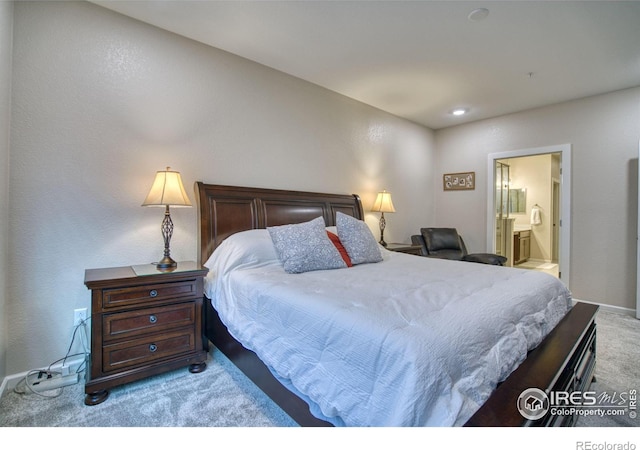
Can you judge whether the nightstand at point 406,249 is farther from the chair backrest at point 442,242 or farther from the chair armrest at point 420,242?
the chair backrest at point 442,242

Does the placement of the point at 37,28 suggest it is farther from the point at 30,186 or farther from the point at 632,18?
the point at 632,18

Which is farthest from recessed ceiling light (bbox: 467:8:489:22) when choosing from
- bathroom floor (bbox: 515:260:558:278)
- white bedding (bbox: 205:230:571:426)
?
bathroom floor (bbox: 515:260:558:278)

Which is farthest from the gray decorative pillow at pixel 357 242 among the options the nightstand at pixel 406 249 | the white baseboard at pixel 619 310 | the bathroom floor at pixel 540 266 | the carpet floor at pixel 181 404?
the bathroom floor at pixel 540 266

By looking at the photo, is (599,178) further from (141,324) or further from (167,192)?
(141,324)

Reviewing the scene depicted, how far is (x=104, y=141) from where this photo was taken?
2197 mm

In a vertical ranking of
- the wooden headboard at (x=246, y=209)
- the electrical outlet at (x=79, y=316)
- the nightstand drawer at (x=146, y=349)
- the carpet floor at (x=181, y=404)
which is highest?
the wooden headboard at (x=246, y=209)

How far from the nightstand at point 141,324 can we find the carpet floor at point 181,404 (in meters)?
0.10

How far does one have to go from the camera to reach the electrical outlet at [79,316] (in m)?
2.11

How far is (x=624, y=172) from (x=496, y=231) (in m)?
1.65

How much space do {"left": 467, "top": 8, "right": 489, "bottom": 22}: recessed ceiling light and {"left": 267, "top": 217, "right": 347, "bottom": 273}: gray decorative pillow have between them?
1950mm

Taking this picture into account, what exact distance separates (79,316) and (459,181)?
5.04m

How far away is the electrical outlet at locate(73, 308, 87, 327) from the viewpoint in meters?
2.11

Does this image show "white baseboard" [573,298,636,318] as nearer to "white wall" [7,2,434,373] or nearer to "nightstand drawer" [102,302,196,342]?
"white wall" [7,2,434,373]

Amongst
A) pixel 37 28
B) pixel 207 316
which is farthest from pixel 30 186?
pixel 207 316
